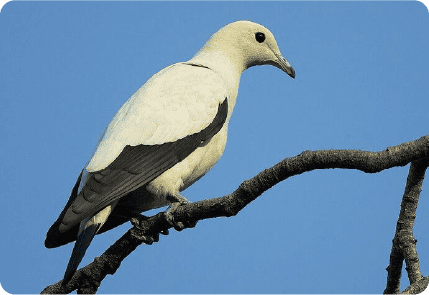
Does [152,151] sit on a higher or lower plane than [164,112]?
lower

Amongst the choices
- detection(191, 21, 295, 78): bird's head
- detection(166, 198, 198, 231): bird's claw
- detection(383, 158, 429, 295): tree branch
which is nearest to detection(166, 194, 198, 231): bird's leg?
detection(166, 198, 198, 231): bird's claw

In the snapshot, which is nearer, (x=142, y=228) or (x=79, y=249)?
(x=79, y=249)

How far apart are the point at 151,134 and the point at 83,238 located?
3.51 ft

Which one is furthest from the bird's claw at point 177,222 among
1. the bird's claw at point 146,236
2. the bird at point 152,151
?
the bird's claw at point 146,236

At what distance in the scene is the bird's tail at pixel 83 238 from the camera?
14.7ft

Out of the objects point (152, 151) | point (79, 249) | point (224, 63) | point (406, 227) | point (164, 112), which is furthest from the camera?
point (224, 63)

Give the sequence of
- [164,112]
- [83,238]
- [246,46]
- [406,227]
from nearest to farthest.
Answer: [406,227], [83,238], [164,112], [246,46]

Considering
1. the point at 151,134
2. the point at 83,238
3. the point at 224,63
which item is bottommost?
the point at 83,238

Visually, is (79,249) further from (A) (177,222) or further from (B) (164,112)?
(B) (164,112)

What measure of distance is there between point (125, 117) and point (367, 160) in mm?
2366

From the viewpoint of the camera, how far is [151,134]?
16.1 ft

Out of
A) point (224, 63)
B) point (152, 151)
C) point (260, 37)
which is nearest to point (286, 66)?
point (260, 37)

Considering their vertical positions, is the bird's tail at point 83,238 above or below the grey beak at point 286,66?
below

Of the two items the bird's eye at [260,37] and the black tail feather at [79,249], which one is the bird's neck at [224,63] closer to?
the bird's eye at [260,37]
